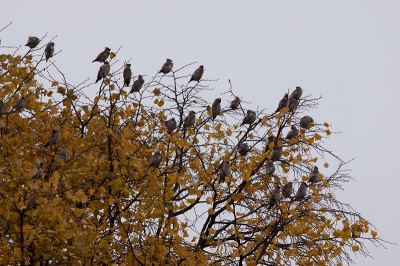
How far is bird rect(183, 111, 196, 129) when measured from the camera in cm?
1009

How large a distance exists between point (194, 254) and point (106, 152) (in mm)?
2335

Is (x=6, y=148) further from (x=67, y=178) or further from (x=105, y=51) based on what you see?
(x=105, y=51)

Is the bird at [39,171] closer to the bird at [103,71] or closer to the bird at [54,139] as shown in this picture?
the bird at [54,139]

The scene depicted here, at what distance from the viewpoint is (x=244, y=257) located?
7.20 m

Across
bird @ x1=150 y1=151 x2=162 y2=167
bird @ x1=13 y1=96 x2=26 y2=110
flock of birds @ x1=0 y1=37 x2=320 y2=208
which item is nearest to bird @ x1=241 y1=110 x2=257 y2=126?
flock of birds @ x1=0 y1=37 x2=320 y2=208

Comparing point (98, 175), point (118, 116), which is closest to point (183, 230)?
point (98, 175)

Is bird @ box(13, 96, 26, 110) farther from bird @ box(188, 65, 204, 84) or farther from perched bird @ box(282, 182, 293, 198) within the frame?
bird @ box(188, 65, 204, 84)

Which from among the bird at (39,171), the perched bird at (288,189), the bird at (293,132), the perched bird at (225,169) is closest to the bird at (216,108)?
the bird at (293,132)

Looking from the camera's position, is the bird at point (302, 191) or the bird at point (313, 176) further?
the bird at point (313, 176)

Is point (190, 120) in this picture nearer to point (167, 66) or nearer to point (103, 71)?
point (103, 71)

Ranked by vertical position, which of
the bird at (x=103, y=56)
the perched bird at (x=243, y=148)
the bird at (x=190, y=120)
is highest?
the bird at (x=103, y=56)

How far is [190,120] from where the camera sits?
1016 centimetres

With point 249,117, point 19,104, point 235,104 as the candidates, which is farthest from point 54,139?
point 249,117

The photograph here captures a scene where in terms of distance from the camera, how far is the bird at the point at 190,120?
33.1ft
